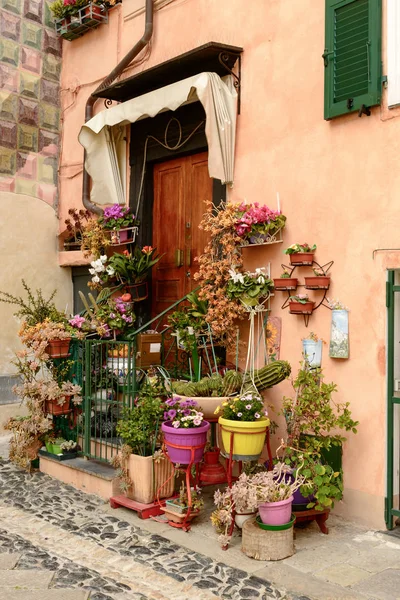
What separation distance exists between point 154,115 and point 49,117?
3.05m

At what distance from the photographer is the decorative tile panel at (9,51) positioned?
8.51 metres

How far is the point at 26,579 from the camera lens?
413 cm

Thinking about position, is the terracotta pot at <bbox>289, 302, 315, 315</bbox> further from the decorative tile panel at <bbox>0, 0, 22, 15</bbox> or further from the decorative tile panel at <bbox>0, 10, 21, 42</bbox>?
the decorative tile panel at <bbox>0, 0, 22, 15</bbox>

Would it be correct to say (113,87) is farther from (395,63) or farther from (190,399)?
(190,399)

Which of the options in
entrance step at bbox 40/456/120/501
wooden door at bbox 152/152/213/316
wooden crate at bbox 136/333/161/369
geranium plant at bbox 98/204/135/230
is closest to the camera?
entrance step at bbox 40/456/120/501

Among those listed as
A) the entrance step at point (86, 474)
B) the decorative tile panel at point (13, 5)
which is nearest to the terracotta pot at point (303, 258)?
the entrance step at point (86, 474)

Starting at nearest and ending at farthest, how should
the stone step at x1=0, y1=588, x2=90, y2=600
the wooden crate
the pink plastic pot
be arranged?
the stone step at x1=0, y1=588, x2=90, y2=600 → the pink plastic pot → the wooden crate

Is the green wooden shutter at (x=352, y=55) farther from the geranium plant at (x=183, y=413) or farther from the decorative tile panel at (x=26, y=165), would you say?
the decorative tile panel at (x=26, y=165)

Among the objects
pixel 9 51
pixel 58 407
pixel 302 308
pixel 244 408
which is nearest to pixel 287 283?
pixel 302 308

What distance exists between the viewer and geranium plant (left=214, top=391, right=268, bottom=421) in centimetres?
487

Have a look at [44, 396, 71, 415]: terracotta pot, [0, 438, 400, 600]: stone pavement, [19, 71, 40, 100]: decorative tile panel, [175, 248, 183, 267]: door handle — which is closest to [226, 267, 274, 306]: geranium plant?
[175, 248, 183, 267]: door handle

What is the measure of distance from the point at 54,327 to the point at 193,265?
1.73 metres

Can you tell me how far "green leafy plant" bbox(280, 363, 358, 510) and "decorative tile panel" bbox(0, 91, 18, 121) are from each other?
5.76 meters

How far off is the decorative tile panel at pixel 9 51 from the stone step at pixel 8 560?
21.7ft
